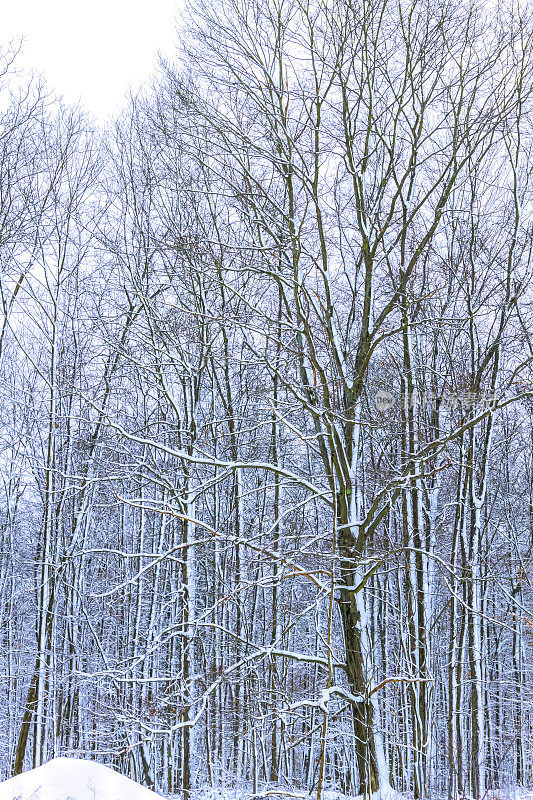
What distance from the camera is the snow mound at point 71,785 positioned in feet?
10.9

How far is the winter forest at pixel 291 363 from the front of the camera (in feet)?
24.3

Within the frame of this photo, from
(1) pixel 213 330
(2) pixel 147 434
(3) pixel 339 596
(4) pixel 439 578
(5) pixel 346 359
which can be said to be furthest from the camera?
(4) pixel 439 578

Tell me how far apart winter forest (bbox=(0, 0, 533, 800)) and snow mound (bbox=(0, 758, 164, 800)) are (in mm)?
1251

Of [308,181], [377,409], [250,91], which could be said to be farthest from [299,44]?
[377,409]

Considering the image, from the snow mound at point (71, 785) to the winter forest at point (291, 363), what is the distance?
1251 millimetres

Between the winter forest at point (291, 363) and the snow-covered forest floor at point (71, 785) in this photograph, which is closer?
the snow-covered forest floor at point (71, 785)

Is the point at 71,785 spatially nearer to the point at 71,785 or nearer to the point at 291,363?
the point at 71,785

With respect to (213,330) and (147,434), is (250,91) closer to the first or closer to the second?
(213,330)

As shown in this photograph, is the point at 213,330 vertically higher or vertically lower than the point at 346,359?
higher

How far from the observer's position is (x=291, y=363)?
8.27 metres

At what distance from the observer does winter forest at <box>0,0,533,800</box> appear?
7.40 meters

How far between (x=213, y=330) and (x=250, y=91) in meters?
4.83

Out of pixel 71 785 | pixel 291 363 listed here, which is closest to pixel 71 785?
pixel 71 785

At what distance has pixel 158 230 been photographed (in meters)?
12.3
